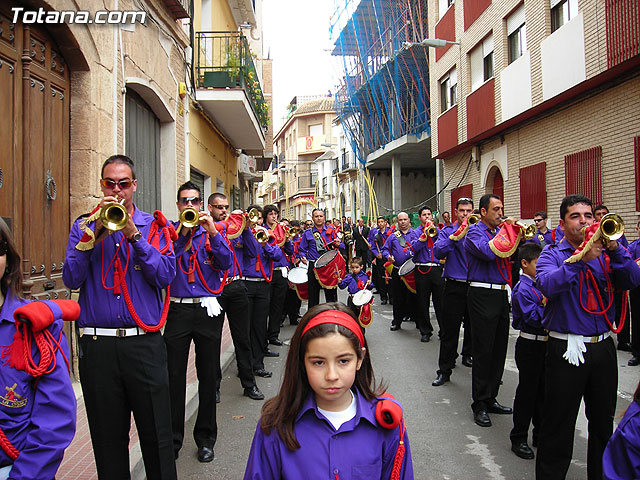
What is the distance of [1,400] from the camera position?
209 cm

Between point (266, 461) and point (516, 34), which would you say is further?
point (516, 34)

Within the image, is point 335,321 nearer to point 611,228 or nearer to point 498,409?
point 611,228

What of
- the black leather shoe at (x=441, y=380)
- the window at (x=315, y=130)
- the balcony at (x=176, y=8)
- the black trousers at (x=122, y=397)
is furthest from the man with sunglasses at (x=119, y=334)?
the window at (x=315, y=130)

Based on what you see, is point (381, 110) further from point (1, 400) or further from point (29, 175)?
point (1, 400)

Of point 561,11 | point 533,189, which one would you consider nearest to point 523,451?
point 533,189

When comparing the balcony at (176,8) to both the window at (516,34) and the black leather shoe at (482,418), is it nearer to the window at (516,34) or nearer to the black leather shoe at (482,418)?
the black leather shoe at (482,418)

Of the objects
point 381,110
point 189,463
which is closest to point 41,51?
point 189,463

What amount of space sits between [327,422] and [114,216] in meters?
1.77

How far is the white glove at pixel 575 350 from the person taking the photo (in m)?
3.61

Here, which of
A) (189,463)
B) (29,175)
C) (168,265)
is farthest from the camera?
(29,175)

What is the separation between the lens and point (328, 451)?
1.99 m

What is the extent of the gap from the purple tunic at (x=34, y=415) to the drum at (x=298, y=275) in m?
7.24

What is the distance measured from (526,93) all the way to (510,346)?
779 cm


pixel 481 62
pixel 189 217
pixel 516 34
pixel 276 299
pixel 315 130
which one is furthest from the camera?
pixel 315 130
